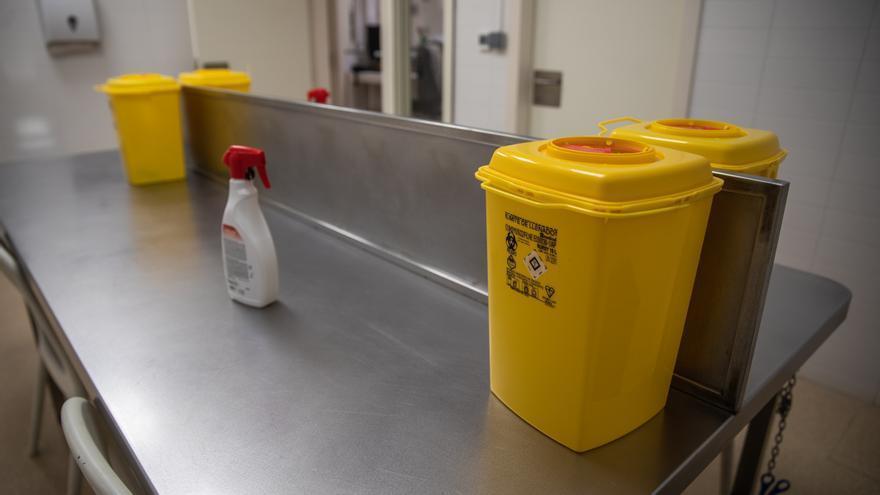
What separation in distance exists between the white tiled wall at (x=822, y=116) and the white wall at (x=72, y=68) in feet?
10.2

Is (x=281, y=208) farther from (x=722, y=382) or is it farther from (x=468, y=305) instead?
(x=722, y=382)

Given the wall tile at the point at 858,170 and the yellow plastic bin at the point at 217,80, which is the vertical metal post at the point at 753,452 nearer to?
the wall tile at the point at 858,170

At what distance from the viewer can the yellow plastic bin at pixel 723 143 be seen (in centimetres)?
76

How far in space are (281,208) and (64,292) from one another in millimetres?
604

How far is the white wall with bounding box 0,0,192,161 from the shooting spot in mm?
3109

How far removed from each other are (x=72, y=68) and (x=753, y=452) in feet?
12.6

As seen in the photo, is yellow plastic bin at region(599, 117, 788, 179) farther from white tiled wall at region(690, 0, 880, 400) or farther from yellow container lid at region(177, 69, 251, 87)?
yellow container lid at region(177, 69, 251, 87)

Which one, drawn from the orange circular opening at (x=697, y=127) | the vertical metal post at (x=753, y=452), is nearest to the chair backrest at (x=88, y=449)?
the orange circular opening at (x=697, y=127)

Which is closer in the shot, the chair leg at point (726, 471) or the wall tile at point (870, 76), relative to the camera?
the chair leg at point (726, 471)

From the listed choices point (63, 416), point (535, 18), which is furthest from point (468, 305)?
point (535, 18)

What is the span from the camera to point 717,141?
772 millimetres

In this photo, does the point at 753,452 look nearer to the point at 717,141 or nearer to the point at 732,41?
the point at 717,141

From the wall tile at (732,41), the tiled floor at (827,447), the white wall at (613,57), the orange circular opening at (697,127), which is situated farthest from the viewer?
the white wall at (613,57)

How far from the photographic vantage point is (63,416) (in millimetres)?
720
